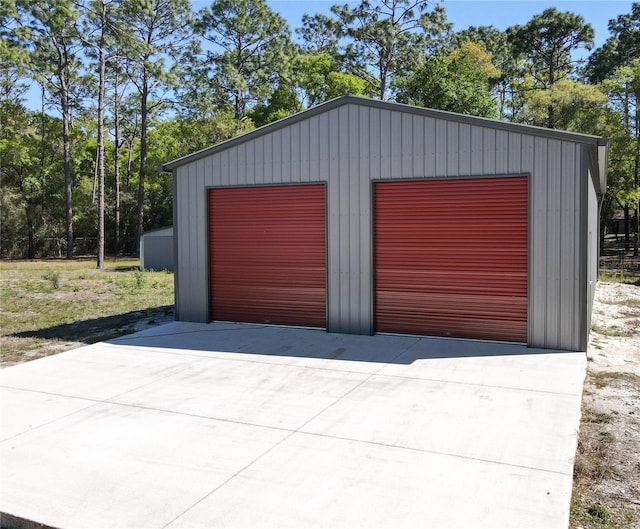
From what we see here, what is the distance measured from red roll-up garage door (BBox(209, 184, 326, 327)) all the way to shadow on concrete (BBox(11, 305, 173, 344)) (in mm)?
1580

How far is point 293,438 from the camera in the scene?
4688 mm

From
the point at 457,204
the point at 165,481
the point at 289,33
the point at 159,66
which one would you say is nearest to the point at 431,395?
the point at 165,481

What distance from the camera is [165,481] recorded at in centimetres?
393

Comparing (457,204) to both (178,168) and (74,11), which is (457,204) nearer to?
(178,168)

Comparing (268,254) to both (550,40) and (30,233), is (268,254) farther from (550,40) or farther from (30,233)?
(550,40)

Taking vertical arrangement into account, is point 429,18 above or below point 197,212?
above

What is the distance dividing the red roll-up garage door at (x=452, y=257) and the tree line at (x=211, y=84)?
64.5 feet

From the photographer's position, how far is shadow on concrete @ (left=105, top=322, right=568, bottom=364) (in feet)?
24.7

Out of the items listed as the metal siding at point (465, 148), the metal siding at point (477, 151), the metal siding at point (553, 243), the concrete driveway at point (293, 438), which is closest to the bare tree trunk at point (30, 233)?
the concrete driveway at point (293, 438)

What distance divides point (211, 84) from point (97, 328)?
26.5 meters

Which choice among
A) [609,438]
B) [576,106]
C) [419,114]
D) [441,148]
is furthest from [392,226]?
[576,106]

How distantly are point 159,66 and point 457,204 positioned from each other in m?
25.1

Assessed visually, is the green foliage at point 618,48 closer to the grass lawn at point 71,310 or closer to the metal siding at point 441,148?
the grass lawn at point 71,310

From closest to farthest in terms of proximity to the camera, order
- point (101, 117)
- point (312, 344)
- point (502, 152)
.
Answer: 1. point (502, 152)
2. point (312, 344)
3. point (101, 117)
